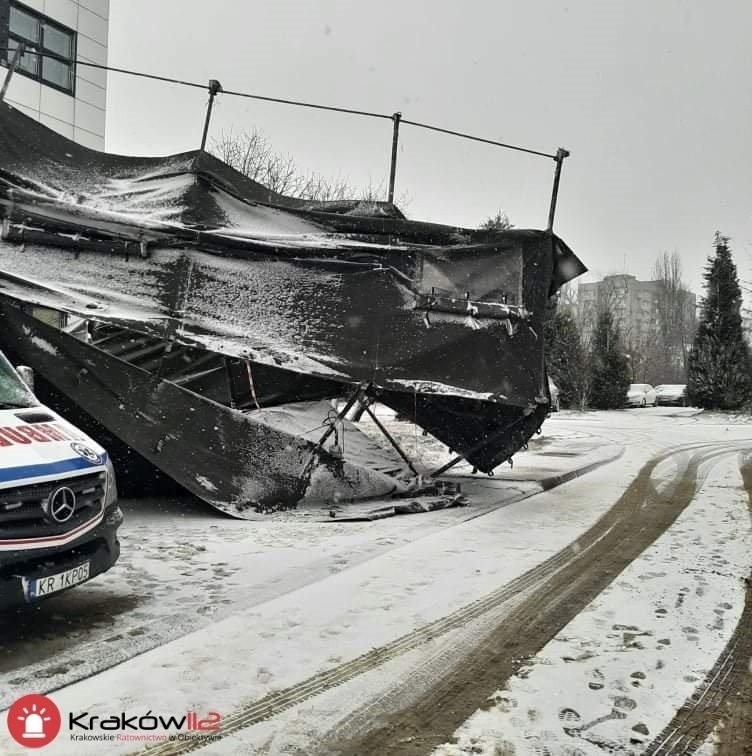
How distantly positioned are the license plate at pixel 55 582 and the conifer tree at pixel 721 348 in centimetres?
3670

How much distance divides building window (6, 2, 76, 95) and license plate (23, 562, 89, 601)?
18470 millimetres

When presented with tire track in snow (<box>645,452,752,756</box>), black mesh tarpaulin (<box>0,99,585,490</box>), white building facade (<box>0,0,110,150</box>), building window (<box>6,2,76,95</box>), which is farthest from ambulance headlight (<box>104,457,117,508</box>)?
building window (<box>6,2,76,95</box>)

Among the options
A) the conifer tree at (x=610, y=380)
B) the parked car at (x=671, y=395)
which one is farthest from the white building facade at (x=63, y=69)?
the parked car at (x=671, y=395)

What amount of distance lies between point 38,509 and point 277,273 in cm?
573

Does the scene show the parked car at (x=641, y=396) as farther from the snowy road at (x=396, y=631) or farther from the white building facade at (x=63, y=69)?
the snowy road at (x=396, y=631)

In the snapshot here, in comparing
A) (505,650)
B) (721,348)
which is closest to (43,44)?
(505,650)

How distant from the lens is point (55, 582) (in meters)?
4.48

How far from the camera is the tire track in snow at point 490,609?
366 cm

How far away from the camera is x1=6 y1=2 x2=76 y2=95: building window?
19906mm

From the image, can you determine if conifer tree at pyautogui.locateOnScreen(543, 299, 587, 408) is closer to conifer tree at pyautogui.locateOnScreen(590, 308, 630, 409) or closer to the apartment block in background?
conifer tree at pyautogui.locateOnScreen(590, 308, 630, 409)

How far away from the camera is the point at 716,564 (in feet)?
23.0

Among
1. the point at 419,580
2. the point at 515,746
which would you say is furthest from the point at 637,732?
the point at 419,580

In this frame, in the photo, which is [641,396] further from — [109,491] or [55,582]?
[55,582]

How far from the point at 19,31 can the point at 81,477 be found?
19.4m
